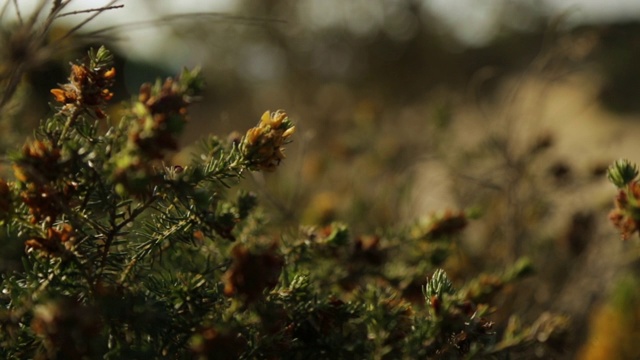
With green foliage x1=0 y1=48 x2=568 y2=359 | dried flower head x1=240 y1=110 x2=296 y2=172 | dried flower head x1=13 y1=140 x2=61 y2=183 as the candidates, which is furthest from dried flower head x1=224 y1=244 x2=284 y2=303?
dried flower head x1=13 y1=140 x2=61 y2=183

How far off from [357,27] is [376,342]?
13.2m

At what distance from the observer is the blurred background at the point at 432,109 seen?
7.66 feet

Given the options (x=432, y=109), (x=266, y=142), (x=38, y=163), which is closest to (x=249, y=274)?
(x=266, y=142)

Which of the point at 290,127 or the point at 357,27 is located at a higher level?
the point at 357,27

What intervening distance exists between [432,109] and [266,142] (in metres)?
2.62

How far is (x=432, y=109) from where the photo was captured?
3.46m

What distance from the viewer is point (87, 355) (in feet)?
2.56

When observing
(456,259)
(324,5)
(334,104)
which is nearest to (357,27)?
(324,5)

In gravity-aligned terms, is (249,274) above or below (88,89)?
below

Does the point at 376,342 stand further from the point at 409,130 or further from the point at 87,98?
the point at 409,130

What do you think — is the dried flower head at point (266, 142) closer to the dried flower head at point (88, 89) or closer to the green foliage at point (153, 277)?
the green foliage at point (153, 277)

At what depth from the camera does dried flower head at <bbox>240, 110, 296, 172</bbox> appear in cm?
94

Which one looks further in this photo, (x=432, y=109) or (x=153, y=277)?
(x=432, y=109)

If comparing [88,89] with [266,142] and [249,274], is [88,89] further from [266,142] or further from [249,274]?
[249,274]
